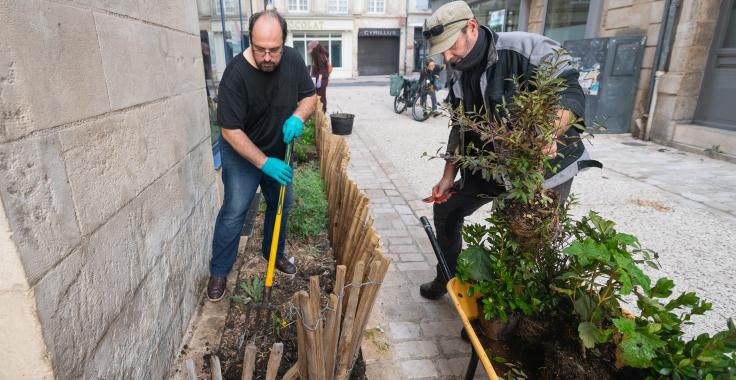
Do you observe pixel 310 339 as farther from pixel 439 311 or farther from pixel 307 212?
pixel 307 212

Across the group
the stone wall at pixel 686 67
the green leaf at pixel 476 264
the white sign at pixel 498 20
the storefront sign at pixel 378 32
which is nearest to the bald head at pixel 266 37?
the green leaf at pixel 476 264

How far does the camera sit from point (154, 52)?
2.18 metres

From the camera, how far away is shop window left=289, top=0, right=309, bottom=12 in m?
28.7

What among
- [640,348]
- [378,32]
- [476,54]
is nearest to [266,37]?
[476,54]

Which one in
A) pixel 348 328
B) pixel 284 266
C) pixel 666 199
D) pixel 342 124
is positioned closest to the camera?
pixel 348 328

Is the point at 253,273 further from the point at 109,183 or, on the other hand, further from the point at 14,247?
the point at 14,247

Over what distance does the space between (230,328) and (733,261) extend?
4153 millimetres

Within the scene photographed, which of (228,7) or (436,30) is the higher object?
(228,7)

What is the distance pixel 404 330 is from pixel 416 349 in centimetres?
19

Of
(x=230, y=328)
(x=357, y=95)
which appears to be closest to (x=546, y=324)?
(x=230, y=328)

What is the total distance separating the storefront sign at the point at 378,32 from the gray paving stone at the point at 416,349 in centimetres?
2971

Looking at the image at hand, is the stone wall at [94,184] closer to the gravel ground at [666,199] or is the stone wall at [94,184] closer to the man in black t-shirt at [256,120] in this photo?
the man in black t-shirt at [256,120]

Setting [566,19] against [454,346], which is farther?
[566,19]

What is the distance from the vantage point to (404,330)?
2.79 meters
